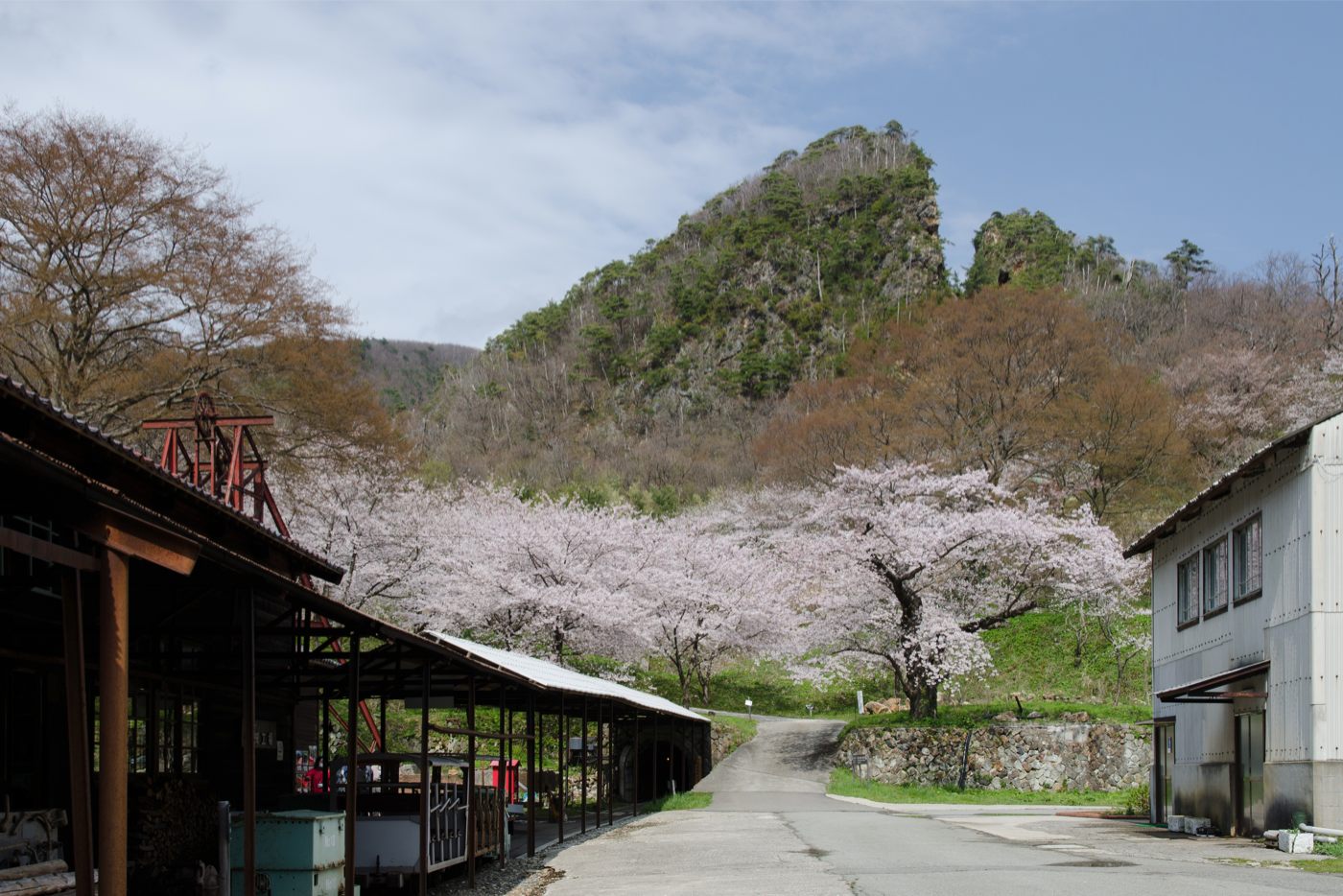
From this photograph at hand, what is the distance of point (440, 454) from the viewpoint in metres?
86.5

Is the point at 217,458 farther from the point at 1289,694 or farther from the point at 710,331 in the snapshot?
the point at 710,331

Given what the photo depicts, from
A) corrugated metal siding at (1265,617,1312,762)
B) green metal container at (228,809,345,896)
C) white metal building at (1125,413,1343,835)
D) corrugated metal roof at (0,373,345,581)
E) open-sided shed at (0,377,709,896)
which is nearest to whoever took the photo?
open-sided shed at (0,377,709,896)

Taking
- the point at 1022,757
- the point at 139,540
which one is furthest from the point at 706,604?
the point at 139,540

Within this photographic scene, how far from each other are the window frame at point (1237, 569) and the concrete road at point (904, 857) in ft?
11.6

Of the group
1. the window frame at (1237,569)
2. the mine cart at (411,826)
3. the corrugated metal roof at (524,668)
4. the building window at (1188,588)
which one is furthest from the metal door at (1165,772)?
the mine cart at (411,826)

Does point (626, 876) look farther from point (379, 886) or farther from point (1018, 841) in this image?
point (1018, 841)

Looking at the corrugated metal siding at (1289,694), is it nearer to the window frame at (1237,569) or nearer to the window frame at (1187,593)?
the window frame at (1237,569)

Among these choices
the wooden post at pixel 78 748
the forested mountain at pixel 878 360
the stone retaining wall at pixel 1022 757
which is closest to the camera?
the wooden post at pixel 78 748

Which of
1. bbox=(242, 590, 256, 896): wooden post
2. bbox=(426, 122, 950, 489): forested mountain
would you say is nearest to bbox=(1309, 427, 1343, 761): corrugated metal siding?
bbox=(242, 590, 256, 896): wooden post

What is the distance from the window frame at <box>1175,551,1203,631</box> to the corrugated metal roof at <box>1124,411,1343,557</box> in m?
0.65

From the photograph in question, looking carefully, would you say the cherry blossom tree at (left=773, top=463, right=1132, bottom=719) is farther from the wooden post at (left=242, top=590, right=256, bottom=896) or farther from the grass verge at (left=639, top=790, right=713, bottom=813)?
the wooden post at (left=242, top=590, right=256, bottom=896)

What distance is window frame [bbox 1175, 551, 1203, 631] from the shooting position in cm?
2134

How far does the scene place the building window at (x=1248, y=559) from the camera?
18344 millimetres

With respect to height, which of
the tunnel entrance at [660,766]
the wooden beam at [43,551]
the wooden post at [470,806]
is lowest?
the tunnel entrance at [660,766]
